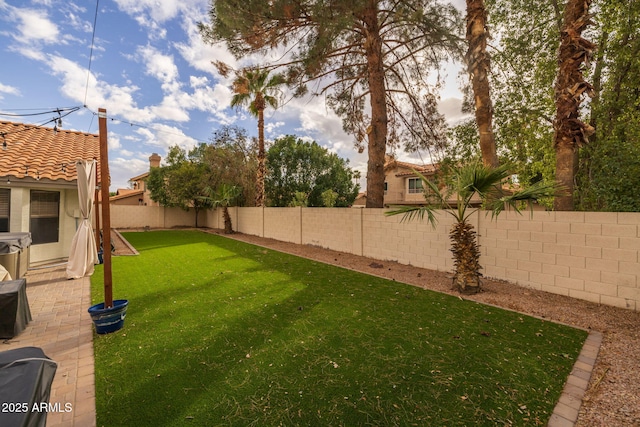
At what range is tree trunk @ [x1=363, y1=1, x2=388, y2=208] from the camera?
9873 mm

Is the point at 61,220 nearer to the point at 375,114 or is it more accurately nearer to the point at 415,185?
the point at 375,114

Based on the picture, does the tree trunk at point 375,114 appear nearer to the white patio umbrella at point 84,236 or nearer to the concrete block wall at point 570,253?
the concrete block wall at point 570,253

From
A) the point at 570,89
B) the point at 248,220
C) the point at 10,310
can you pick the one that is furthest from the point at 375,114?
the point at 248,220

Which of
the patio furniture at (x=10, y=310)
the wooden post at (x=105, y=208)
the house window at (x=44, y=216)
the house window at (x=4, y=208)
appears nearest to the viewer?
the patio furniture at (x=10, y=310)

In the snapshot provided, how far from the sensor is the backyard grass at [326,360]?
2.54 m

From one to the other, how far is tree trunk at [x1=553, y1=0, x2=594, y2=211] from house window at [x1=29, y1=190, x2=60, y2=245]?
546 inches

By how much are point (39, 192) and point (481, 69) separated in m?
13.5

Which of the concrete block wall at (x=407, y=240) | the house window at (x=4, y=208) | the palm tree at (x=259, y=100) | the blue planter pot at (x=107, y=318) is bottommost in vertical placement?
the blue planter pot at (x=107, y=318)

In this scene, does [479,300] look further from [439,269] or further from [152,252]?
[152,252]

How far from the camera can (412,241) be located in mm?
8562

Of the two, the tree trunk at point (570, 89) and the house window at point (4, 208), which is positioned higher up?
the tree trunk at point (570, 89)

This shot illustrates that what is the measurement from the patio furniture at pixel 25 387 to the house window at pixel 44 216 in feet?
30.6

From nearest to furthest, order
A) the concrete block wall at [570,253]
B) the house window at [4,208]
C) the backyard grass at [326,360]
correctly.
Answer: the backyard grass at [326,360] → the concrete block wall at [570,253] → the house window at [4,208]

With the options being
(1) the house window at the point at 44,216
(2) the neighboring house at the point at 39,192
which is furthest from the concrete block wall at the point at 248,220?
(1) the house window at the point at 44,216
